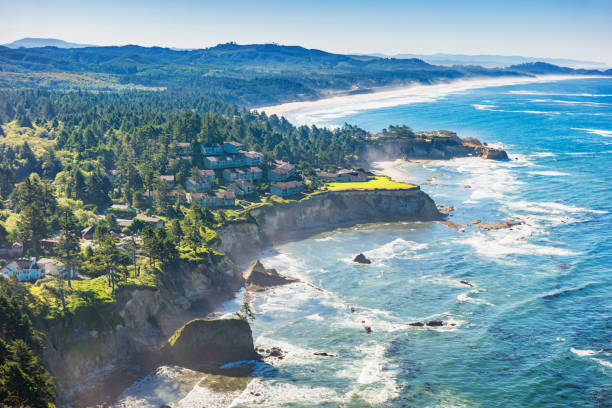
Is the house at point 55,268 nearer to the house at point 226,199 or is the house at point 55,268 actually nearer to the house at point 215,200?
the house at point 215,200

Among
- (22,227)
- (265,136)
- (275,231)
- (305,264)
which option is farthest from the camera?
(265,136)

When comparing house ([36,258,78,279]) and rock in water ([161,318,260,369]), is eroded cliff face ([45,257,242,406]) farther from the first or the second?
house ([36,258,78,279])

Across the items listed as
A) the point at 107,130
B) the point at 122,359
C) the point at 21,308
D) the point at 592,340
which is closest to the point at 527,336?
the point at 592,340

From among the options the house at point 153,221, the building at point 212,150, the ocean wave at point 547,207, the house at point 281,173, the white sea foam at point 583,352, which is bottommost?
the white sea foam at point 583,352

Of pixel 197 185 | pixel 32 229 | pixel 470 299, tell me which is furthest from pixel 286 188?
pixel 32 229

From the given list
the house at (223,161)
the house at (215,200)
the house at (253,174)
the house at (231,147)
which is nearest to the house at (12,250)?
the house at (215,200)

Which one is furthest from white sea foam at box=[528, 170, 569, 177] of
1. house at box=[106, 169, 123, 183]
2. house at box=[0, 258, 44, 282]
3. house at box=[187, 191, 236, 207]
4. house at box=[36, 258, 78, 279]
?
house at box=[0, 258, 44, 282]

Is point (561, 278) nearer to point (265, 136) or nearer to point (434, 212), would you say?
point (434, 212)
